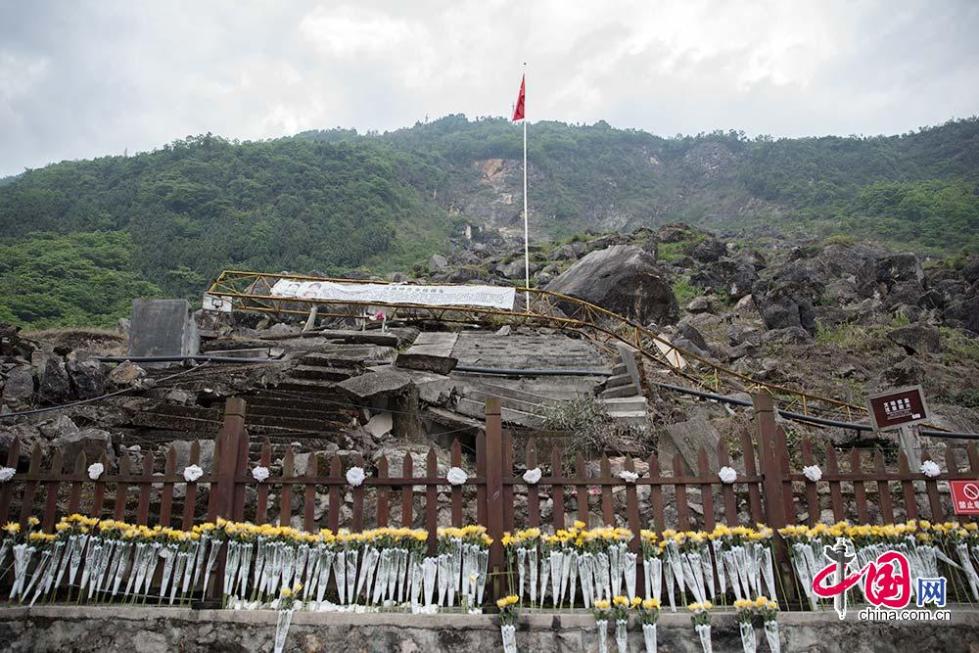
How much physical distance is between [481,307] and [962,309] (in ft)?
50.0

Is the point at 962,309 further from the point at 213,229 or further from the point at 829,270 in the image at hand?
the point at 213,229

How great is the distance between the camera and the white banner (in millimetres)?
13352

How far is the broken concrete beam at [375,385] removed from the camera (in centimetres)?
849

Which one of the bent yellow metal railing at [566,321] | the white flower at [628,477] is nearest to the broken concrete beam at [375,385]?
the white flower at [628,477]

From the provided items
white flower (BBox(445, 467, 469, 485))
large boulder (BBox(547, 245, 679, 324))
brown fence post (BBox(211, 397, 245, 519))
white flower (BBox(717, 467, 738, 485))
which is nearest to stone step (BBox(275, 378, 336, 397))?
brown fence post (BBox(211, 397, 245, 519))

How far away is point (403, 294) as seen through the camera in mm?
13539

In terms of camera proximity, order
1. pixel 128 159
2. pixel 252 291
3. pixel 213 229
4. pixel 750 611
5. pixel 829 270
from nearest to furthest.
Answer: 1. pixel 750 611
2. pixel 252 291
3. pixel 829 270
4. pixel 213 229
5. pixel 128 159

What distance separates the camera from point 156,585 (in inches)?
195

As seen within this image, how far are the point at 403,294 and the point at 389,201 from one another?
3599 cm

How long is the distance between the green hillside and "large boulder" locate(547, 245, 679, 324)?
60.8ft

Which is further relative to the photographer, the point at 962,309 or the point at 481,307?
the point at 962,309

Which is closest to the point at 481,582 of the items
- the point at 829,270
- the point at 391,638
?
the point at 391,638

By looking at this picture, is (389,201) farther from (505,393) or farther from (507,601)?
(507,601)

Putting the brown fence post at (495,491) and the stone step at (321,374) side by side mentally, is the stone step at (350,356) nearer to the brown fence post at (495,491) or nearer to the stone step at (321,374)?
the stone step at (321,374)
